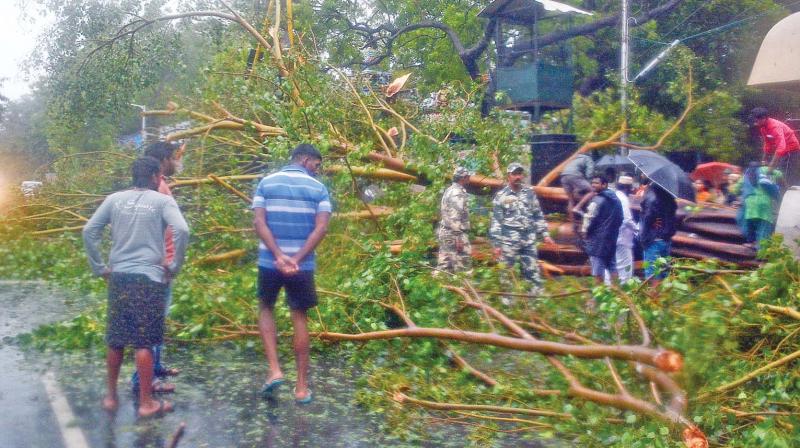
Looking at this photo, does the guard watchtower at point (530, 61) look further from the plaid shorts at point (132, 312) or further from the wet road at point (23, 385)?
the plaid shorts at point (132, 312)

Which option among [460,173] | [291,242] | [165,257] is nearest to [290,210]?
[291,242]

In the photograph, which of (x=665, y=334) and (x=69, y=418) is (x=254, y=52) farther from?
(x=665, y=334)

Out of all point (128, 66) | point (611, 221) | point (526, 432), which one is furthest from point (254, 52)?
point (526, 432)

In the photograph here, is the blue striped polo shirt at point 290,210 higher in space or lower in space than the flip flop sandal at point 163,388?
higher

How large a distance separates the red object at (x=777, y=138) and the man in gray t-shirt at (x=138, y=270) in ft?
19.8

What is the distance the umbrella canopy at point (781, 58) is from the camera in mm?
6504

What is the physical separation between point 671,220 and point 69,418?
6669 mm

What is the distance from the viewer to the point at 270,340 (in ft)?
18.8

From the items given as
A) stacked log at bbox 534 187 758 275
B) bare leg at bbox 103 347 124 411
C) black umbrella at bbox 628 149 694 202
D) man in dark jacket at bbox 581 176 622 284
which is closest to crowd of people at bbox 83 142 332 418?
bare leg at bbox 103 347 124 411

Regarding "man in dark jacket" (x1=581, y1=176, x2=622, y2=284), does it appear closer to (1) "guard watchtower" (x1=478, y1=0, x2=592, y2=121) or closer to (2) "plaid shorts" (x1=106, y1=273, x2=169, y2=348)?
(2) "plaid shorts" (x1=106, y1=273, x2=169, y2=348)

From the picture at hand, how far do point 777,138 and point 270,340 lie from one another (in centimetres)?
562

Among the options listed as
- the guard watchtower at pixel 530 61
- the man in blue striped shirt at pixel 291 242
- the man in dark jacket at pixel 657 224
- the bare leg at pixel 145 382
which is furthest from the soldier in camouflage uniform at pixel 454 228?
the guard watchtower at pixel 530 61

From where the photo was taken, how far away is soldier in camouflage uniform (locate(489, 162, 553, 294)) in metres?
8.88

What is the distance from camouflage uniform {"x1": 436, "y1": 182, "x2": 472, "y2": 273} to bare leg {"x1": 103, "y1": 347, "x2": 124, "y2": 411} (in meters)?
4.20
